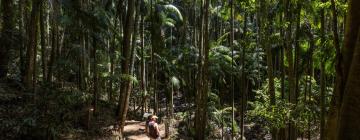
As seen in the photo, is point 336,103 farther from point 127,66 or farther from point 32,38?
point 127,66

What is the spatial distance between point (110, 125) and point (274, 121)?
7361 mm

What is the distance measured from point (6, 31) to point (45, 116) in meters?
6.12

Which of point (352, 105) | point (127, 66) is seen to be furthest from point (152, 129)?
point (352, 105)

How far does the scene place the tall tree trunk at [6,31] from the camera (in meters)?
17.1

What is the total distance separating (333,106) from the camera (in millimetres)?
4402

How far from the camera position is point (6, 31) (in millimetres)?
17016

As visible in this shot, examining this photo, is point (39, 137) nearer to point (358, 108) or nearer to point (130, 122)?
point (130, 122)

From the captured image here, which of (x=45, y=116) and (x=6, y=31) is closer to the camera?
(x=45, y=116)

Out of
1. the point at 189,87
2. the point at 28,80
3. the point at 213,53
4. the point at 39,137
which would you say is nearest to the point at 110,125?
the point at 28,80

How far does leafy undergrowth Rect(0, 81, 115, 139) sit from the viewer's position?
1239 cm

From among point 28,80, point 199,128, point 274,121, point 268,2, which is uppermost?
point 268,2

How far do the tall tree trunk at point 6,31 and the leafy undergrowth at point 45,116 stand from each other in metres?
1.83

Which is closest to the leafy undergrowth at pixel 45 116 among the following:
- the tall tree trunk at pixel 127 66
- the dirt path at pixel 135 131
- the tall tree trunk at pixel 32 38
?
the tall tree trunk at pixel 32 38

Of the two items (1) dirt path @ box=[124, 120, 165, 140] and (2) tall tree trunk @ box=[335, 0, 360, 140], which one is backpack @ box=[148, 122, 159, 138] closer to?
(1) dirt path @ box=[124, 120, 165, 140]
